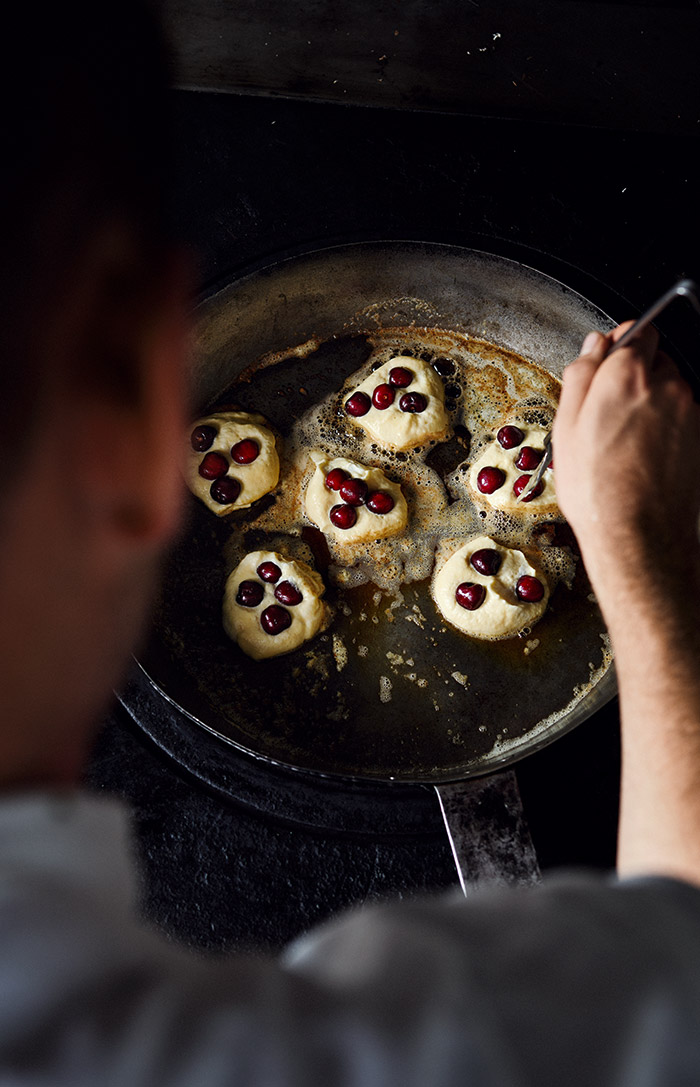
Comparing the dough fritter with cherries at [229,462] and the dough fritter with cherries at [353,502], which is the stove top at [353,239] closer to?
the dough fritter with cherries at [229,462]

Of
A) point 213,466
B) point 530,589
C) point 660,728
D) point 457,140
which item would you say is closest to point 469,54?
point 457,140

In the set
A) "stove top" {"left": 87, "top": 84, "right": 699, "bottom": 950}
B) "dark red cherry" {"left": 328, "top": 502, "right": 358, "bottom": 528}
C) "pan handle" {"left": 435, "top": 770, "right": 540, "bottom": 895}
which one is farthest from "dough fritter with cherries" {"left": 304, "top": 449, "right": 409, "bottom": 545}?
"pan handle" {"left": 435, "top": 770, "right": 540, "bottom": 895}

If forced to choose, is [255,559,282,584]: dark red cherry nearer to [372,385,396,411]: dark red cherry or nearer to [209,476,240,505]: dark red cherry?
[209,476,240,505]: dark red cherry

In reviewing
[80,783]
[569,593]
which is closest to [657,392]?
[569,593]

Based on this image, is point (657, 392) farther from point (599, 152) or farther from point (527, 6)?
point (527, 6)

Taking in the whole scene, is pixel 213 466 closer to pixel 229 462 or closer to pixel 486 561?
pixel 229 462

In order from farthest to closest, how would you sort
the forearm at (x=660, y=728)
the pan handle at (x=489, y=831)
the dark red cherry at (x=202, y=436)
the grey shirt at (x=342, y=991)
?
the dark red cherry at (x=202, y=436), the pan handle at (x=489, y=831), the forearm at (x=660, y=728), the grey shirt at (x=342, y=991)

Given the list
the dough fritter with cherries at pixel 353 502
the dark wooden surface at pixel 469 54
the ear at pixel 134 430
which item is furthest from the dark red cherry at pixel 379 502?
the ear at pixel 134 430
